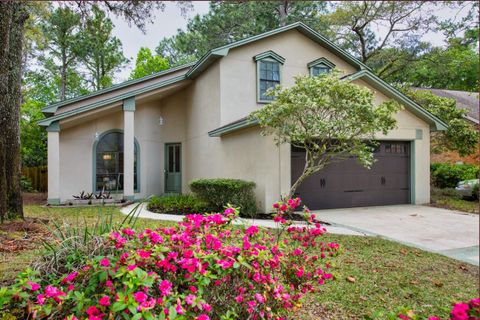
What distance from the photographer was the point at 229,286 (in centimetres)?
239

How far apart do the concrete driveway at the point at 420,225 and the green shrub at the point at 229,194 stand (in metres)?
2.02

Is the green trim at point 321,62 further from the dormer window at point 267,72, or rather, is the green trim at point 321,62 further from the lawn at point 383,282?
the lawn at point 383,282

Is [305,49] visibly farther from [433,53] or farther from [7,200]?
[7,200]

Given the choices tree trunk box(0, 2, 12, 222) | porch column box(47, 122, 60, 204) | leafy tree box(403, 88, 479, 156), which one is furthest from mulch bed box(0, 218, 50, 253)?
leafy tree box(403, 88, 479, 156)

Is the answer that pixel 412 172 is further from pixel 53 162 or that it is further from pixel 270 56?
pixel 53 162

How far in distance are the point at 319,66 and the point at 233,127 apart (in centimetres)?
494

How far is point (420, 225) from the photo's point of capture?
7.48 metres

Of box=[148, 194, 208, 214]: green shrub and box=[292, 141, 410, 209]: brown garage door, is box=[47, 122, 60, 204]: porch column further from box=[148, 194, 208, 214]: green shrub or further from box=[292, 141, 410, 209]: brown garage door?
box=[292, 141, 410, 209]: brown garage door

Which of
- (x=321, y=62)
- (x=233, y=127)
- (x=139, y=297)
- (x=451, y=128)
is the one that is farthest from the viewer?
(x=451, y=128)

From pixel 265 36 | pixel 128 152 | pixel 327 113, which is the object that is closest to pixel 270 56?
pixel 265 36

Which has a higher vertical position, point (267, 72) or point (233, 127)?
point (267, 72)

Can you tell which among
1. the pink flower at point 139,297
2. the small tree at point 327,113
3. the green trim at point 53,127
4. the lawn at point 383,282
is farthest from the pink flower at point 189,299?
the green trim at point 53,127

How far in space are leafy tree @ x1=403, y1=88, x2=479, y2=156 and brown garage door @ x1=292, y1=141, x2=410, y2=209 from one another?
2.90m

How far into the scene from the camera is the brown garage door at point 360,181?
10062mm
